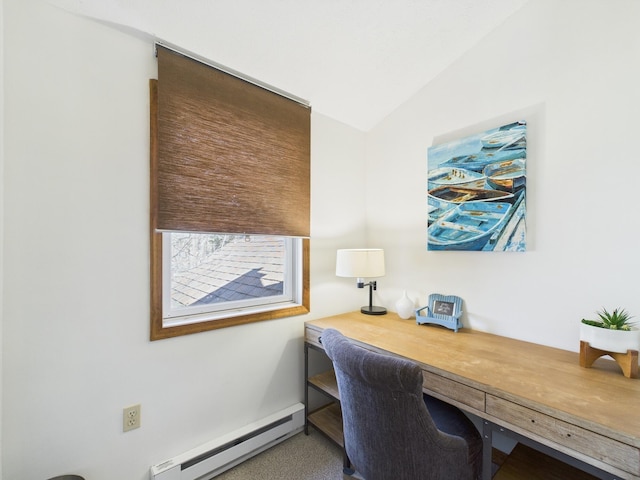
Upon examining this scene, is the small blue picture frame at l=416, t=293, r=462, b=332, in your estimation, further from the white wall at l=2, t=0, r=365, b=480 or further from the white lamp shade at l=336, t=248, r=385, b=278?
the white wall at l=2, t=0, r=365, b=480

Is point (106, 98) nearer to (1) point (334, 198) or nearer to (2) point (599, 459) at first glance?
(1) point (334, 198)

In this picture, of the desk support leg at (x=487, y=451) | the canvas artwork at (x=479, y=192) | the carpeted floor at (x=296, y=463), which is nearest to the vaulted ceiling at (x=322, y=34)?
the canvas artwork at (x=479, y=192)

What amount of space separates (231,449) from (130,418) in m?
0.58

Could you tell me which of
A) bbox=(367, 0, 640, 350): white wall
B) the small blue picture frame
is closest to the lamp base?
the small blue picture frame

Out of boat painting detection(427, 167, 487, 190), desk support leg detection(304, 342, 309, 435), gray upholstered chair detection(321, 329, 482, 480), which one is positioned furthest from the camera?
desk support leg detection(304, 342, 309, 435)

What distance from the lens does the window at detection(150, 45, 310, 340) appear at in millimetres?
1422

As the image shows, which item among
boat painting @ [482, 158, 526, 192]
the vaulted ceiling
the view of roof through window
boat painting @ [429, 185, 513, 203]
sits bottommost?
the view of roof through window

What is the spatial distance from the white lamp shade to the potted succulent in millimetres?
1098

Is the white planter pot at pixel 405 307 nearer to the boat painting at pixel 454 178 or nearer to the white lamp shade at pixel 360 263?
the white lamp shade at pixel 360 263

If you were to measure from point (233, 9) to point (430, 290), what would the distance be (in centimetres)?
199

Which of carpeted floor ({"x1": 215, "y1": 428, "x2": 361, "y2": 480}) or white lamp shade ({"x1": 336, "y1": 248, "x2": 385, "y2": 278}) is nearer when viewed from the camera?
carpeted floor ({"x1": 215, "y1": 428, "x2": 361, "y2": 480})

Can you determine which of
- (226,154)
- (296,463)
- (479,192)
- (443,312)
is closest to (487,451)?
(443,312)

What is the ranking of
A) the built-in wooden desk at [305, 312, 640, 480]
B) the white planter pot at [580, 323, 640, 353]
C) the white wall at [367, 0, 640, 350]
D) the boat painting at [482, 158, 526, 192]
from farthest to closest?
the boat painting at [482, 158, 526, 192], the white wall at [367, 0, 640, 350], the white planter pot at [580, 323, 640, 353], the built-in wooden desk at [305, 312, 640, 480]

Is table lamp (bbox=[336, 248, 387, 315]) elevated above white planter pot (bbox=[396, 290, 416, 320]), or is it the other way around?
table lamp (bbox=[336, 248, 387, 315])
